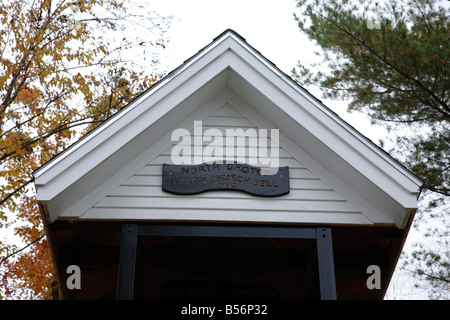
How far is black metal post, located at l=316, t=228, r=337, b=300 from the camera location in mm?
5902

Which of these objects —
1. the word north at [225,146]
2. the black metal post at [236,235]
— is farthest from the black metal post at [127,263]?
the word north at [225,146]

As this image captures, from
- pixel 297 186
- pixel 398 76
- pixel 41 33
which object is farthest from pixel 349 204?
pixel 41 33

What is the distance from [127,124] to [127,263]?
1.47 metres

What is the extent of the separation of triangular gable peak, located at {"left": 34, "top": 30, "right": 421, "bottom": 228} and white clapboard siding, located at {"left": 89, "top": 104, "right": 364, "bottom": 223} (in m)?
0.01

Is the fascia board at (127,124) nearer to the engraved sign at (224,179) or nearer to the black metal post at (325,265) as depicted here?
the engraved sign at (224,179)

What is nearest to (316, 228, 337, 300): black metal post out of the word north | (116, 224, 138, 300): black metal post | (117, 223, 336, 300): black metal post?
(117, 223, 336, 300): black metal post

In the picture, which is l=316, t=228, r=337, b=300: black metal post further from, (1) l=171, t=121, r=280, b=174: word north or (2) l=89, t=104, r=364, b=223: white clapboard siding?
(1) l=171, t=121, r=280, b=174: word north

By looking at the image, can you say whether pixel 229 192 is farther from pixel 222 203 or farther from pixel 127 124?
pixel 127 124

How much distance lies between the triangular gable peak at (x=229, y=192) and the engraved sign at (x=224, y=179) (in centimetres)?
8

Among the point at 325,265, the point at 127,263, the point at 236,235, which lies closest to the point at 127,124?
the point at 127,263

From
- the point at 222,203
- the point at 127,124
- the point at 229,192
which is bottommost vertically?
the point at 222,203

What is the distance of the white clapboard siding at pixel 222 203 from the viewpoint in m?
6.12

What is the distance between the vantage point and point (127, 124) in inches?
239
